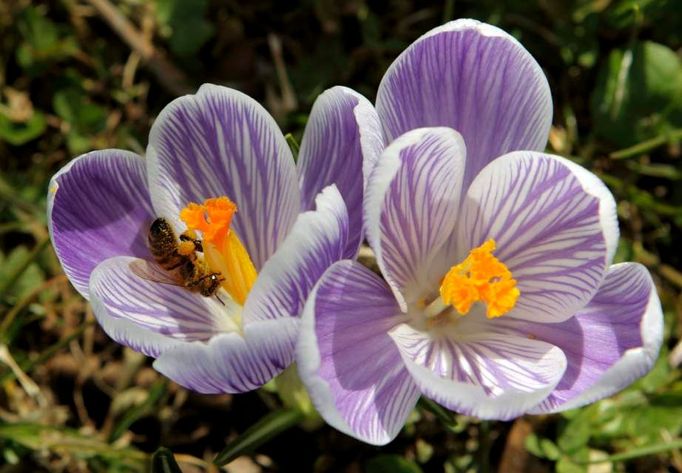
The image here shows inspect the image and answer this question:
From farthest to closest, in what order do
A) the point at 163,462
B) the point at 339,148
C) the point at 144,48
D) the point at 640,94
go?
the point at 144,48
the point at 640,94
the point at 163,462
the point at 339,148

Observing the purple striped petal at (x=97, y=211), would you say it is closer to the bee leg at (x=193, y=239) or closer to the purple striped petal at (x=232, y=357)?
the bee leg at (x=193, y=239)

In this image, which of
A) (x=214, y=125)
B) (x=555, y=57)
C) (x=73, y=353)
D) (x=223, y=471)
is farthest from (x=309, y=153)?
(x=555, y=57)

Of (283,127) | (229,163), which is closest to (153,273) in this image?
(229,163)

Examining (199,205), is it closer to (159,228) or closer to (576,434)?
(159,228)

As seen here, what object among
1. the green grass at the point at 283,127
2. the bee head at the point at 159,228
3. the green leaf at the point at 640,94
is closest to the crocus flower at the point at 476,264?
the bee head at the point at 159,228

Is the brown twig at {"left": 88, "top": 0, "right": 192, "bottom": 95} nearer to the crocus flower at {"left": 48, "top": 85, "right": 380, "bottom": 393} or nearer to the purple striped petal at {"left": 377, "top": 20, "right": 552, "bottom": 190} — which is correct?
the crocus flower at {"left": 48, "top": 85, "right": 380, "bottom": 393}

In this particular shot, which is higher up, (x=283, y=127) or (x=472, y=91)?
(x=472, y=91)

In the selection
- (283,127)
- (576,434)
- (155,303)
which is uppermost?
(155,303)

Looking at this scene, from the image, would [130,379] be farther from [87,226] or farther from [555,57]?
[555,57]
